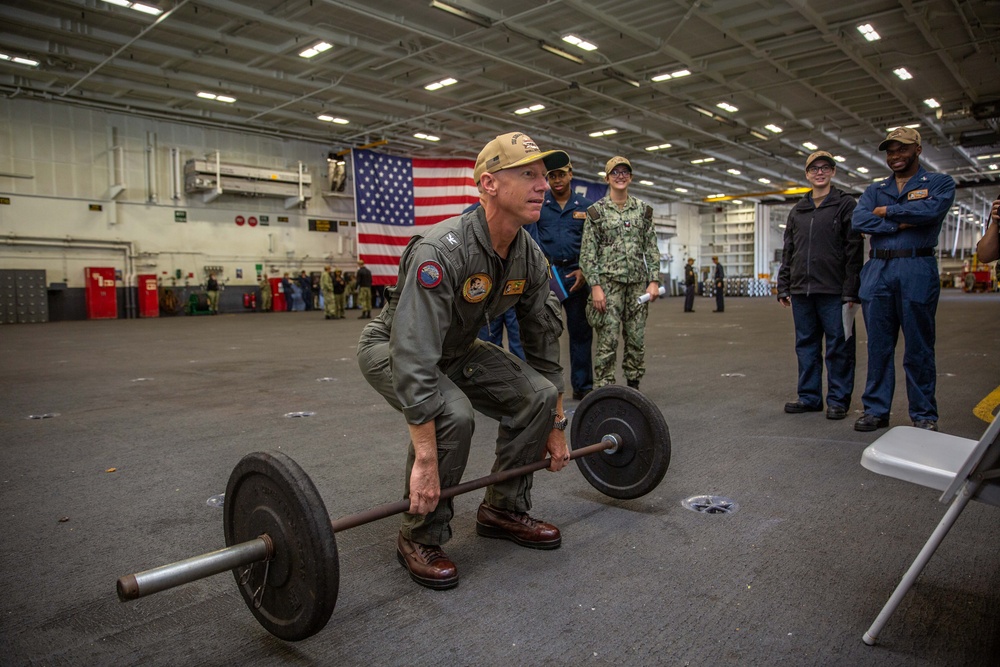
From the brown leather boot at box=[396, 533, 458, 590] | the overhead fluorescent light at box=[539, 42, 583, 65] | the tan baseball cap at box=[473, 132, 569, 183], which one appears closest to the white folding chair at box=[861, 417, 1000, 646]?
the brown leather boot at box=[396, 533, 458, 590]

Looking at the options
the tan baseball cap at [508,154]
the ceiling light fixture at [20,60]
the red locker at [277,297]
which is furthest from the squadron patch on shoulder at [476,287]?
the red locker at [277,297]

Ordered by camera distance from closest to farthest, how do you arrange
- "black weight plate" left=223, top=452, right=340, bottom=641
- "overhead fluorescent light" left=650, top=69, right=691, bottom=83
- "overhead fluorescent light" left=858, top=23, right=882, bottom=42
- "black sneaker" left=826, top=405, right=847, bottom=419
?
"black weight plate" left=223, top=452, right=340, bottom=641 → "black sneaker" left=826, top=405, right=847, bottom=419 → "overhead fluorescent light" left=858, top=23, right=882, bottom=42 → "overhead fluorescent light" left=650, top=69, right=691, bottom=83

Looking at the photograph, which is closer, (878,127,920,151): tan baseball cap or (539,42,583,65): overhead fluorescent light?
(878,127,920,151): tan baseball cap

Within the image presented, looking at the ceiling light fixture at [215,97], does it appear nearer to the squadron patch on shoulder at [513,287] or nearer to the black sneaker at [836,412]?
the black sneaker at [836,412]

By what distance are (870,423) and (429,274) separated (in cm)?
306

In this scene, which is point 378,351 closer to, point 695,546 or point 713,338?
point 695,546

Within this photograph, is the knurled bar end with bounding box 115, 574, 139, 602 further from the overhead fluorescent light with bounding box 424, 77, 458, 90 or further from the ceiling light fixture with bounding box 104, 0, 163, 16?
the overhead fluorescent light with bounding box 424, 77, 458, 90

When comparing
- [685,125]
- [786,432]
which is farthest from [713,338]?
[685,125]

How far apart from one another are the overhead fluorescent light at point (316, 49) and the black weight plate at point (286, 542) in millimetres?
13575

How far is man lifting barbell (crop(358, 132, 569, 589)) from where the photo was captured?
1.76 meters

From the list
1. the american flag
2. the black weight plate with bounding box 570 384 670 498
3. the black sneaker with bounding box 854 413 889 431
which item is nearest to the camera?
the black weight plate with bounding box 570 384 670 498

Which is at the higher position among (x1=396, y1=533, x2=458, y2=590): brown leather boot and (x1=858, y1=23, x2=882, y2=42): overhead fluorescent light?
(x1=858, y1=23, x2=882, y2=42): overhead fluorescent light

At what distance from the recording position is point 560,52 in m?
13.5

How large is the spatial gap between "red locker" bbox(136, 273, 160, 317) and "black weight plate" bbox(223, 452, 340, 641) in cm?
1949
